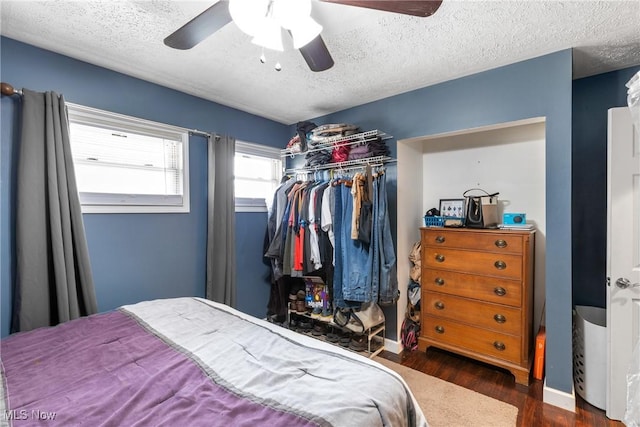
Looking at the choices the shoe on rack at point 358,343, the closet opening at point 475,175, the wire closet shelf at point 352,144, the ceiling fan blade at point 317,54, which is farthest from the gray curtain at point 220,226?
the closet opening at point 475,175

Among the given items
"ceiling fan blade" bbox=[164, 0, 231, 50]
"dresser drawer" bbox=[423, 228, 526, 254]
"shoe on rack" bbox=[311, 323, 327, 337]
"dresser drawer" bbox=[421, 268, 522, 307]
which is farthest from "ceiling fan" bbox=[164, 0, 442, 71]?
"shoe on rack" bbox=[311, 323, 327, 337]

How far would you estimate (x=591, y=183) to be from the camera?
227 centimetres

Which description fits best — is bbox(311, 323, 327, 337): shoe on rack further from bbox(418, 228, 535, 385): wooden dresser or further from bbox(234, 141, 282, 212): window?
bbox(234, 141, 282, 212): window

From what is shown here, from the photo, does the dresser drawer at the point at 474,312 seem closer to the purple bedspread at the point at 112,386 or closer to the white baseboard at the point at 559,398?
the white baseboard at the point at 559,398

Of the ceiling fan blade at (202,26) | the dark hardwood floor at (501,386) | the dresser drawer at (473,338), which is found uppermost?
the ceiling fan blade at (202,26)

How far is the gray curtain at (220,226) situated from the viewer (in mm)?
2633

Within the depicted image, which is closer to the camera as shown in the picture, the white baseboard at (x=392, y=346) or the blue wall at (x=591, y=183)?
the blue wall at (x=591, y=183)

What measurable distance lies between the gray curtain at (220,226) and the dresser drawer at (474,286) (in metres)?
1.83

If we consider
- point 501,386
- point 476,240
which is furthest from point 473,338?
point 476,240

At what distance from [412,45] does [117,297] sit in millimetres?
2780

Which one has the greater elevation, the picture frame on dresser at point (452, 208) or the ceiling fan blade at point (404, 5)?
the ceiling fan blade at point (404, 5)

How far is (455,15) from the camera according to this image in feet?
5.14

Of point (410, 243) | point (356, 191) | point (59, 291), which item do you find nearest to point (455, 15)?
point (356, 191)

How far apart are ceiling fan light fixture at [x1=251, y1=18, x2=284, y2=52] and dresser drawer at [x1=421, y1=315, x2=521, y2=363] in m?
2.42
